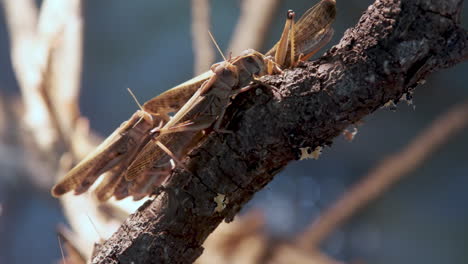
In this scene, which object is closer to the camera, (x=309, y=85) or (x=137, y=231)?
(x=309, y=85)

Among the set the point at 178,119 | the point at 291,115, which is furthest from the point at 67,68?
the point at 291,115

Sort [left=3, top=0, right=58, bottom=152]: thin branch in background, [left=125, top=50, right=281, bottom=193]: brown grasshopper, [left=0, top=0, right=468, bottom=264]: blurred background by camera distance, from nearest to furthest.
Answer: [left=125, top=50, right=281, bottom=193]: brown grasshopper, [left=3, top=0, right=58, bottom=152]: thin branch in background, [left=0, top=0, right=468, bottom=264]: blurred background

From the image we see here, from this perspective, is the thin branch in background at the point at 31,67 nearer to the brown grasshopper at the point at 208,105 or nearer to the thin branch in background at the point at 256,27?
the thin branch in background at the point at 256,27

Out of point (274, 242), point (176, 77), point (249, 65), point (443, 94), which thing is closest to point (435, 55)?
point (249, 65)

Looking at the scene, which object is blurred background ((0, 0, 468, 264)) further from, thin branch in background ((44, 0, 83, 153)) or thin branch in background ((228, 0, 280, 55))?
thin branch in background ((44, 0, 83, 153))

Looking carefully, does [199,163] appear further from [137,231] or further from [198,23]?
[198,23]

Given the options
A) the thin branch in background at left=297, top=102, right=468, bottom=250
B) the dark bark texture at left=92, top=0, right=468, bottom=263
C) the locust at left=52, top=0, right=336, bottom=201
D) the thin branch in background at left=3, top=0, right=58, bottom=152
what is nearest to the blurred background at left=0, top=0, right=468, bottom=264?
the thin branch in background at left=297, top=102, right=468, bottom=250

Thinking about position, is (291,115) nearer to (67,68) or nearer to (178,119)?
(178,119)
